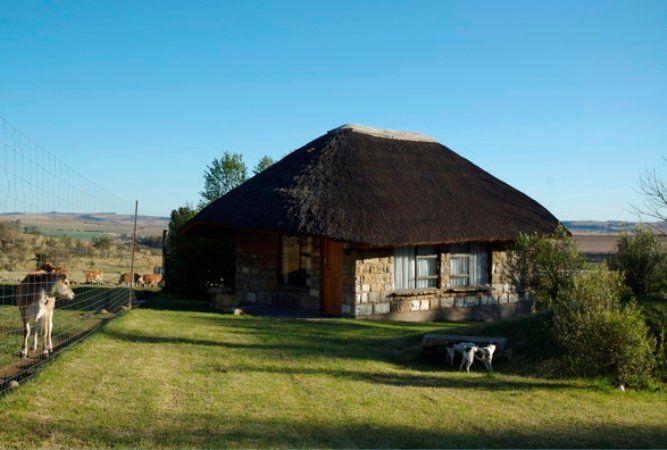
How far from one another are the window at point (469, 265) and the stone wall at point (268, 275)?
3.79m

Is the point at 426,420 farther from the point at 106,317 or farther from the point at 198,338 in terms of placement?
the point at 106,317

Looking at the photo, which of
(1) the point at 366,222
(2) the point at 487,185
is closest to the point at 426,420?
(1) the point at 366,222

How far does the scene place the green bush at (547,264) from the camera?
1212cm

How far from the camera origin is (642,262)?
1213 cm

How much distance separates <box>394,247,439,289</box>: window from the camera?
15.4 meters

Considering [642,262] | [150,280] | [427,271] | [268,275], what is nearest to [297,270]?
[268,275]

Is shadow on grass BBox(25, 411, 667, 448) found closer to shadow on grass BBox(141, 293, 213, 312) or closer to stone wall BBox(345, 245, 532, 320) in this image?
stone wall BBox(345, 245, 532, 320)

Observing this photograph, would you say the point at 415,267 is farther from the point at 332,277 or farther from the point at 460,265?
the point at 332,277

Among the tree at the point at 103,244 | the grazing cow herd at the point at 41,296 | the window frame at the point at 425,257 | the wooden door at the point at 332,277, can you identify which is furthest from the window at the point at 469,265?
the grazing cow herd at the point at 41,296

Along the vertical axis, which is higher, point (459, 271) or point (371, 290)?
point (459, 271)

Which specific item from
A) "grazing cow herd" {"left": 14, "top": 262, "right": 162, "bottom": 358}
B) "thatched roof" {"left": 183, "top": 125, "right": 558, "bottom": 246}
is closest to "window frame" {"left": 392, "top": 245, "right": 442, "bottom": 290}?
"thatched roof" {"left": 183, "top": 125, "right": 558, "bottom": 246}

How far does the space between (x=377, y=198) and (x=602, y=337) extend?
317 inches

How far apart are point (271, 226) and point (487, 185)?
7.82m

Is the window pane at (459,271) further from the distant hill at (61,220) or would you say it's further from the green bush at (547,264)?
the distant hill at (61,220)
